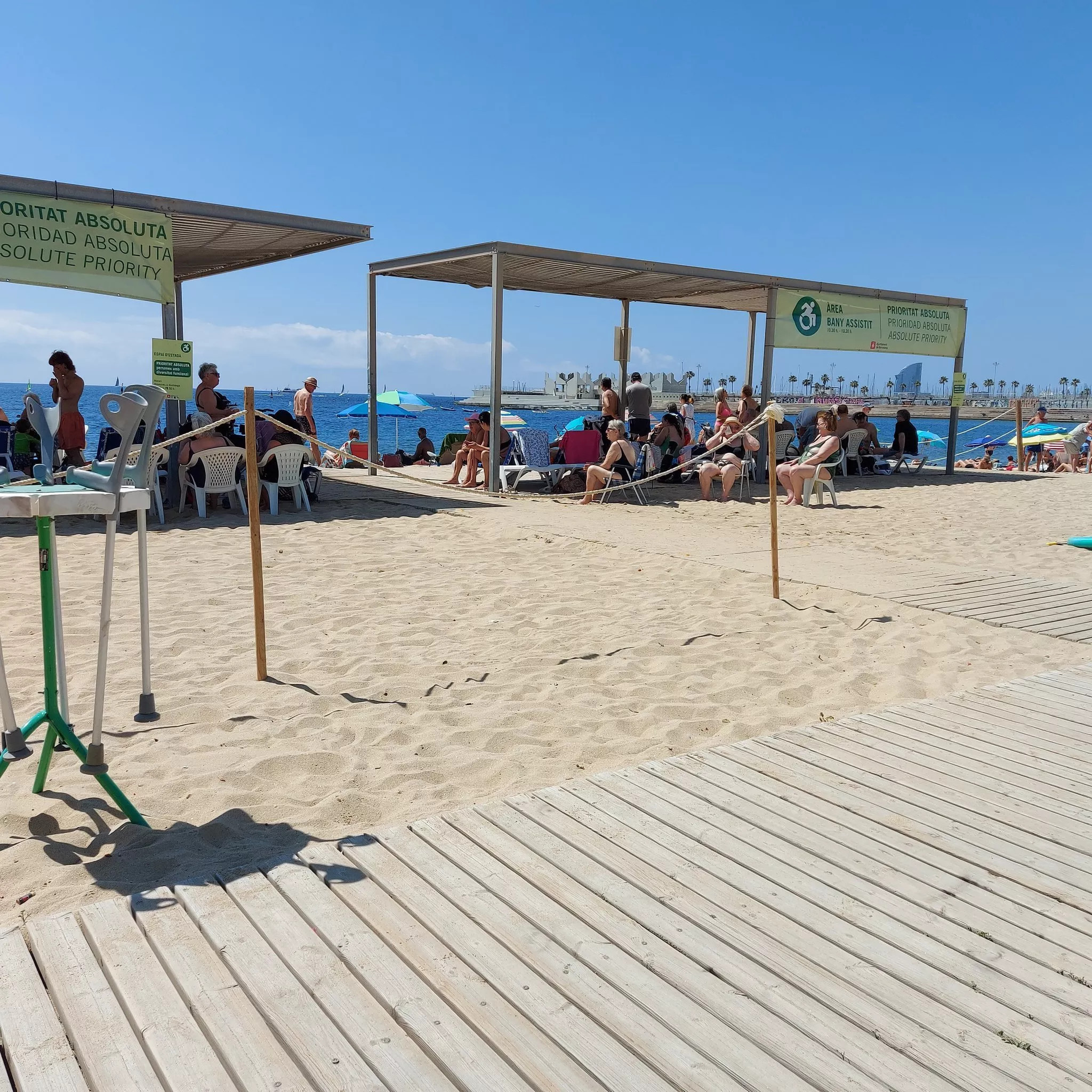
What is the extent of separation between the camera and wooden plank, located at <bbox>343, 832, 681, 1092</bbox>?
1.75 meters

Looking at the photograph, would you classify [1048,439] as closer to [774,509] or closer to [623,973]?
[774,509]

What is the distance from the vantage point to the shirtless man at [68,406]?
8711 millimetres

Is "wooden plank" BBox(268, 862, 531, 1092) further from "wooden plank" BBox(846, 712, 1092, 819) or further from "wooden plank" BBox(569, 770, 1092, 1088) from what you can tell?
"wooden plank" BBox(846, 712, 1092, 819)

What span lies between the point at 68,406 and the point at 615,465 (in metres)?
5.84

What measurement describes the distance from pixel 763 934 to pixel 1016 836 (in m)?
1.00

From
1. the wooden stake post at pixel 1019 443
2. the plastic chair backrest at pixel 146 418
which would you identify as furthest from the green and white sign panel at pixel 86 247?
the wooden stake post at pixel 1019 443

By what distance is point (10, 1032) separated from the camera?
1804 millimetres

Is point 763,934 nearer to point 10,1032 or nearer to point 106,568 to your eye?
point 10,1032

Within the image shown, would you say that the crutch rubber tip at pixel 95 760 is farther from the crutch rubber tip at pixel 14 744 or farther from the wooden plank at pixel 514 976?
the wooden plank at pixel 514 976

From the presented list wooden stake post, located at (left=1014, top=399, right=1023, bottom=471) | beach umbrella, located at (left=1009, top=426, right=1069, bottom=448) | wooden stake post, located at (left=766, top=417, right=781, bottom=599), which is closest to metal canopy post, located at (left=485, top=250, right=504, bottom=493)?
wooden stake post, located at (left=766, top=417, right=781, bottom=599)

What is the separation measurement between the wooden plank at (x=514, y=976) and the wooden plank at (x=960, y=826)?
1214mm

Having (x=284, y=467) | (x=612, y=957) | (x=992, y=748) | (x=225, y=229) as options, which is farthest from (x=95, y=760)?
(x=225, y=229)

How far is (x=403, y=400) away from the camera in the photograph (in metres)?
21.1

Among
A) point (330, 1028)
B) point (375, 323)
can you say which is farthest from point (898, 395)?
point (330, 1028)
